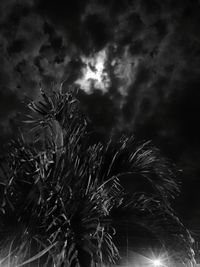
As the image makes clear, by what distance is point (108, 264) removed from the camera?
2.49 m

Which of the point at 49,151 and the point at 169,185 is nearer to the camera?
the point at 49,151

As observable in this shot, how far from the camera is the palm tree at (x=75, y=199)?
224 cm

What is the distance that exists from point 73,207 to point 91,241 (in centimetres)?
39

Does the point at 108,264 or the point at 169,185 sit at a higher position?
the point at 169,185

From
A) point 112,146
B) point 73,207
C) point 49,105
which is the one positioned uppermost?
point 49,105

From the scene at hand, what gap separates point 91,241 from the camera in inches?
102

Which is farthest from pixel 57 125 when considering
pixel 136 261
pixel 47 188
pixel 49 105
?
pixel 136 261

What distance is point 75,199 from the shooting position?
250 cm

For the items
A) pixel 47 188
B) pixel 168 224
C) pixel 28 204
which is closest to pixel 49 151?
pixel 47 188

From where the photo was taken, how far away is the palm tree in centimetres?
224

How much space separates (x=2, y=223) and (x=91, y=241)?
0.86 meters

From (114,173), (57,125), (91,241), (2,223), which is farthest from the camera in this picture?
(57,125)

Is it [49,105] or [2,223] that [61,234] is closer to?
[2,223]

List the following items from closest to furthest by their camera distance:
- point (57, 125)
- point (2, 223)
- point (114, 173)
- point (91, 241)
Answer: point (2, 223)
point (91, 241)
point (114, 173)
point (57, 125)
